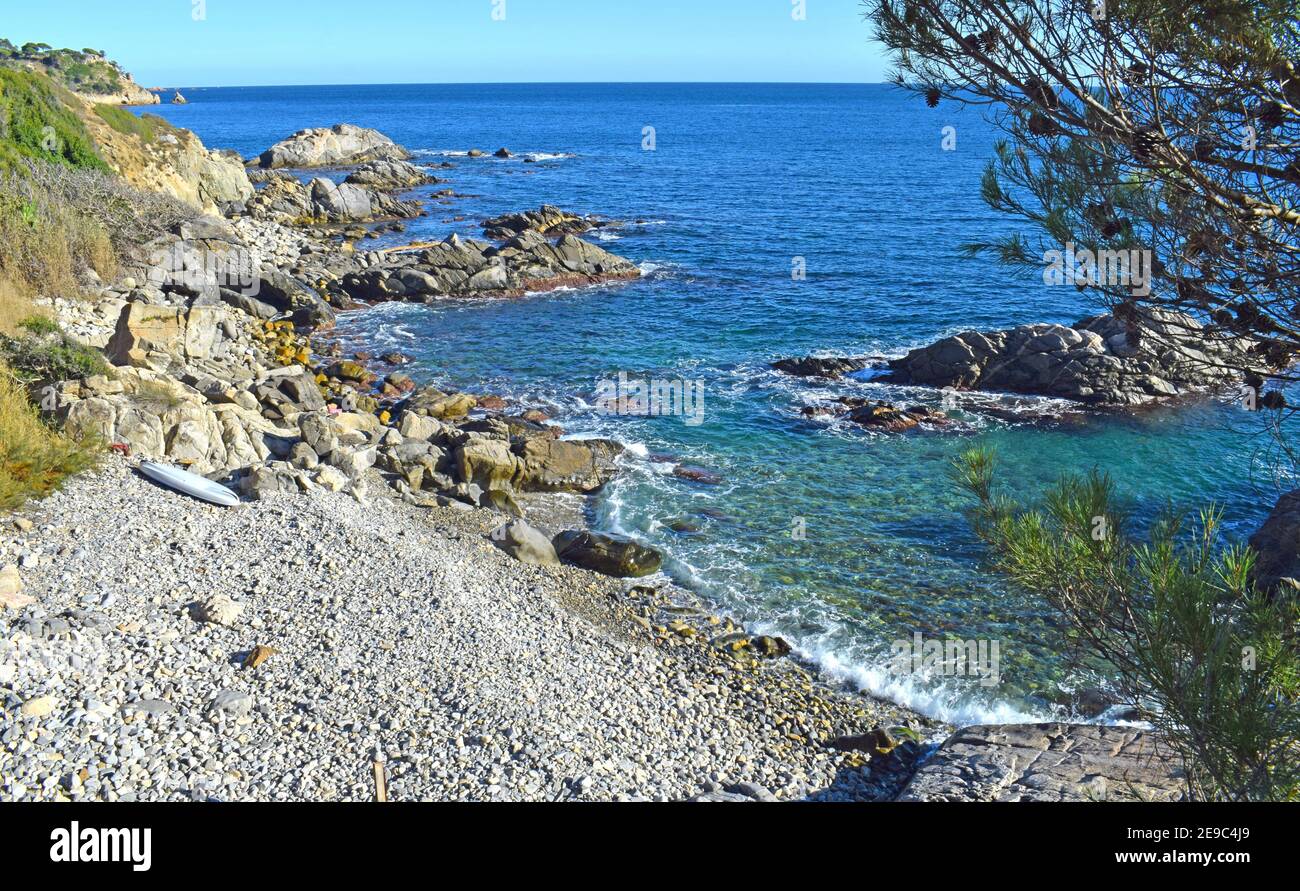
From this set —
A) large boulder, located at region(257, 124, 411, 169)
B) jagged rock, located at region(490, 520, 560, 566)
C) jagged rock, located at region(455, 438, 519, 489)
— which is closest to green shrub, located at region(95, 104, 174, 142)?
large boulder, located at region(257, 124, 411, 169)

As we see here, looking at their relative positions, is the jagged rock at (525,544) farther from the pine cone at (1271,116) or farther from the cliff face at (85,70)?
the cliff face at (85,70)

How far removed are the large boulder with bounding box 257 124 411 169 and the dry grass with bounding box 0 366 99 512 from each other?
2861 inches

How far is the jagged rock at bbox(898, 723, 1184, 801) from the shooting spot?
10273mm

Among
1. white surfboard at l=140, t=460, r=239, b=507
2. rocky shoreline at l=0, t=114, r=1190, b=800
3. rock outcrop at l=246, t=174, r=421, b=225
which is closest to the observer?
rocky shoreline at l=0, t=114, r=1190, b=800

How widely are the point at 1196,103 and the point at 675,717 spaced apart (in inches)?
359

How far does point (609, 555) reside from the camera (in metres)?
17.6

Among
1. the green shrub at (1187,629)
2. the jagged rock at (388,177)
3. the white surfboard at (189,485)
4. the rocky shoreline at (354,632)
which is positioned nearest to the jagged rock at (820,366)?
the rocky shoreline at (354,632)

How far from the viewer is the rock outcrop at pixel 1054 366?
26.9m

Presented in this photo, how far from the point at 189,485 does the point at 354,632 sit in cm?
502

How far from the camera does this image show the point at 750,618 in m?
16.2

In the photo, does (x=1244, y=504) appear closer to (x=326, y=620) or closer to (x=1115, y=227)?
(x=1115, y=227)

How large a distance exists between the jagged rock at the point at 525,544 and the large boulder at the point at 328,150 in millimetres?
73437

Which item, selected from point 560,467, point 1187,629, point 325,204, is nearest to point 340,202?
point 325,204

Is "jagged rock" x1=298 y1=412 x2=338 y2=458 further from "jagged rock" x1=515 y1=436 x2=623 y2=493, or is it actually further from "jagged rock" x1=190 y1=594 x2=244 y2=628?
"jagged rock" x1=190 y1=594 x2=244 y2=628
